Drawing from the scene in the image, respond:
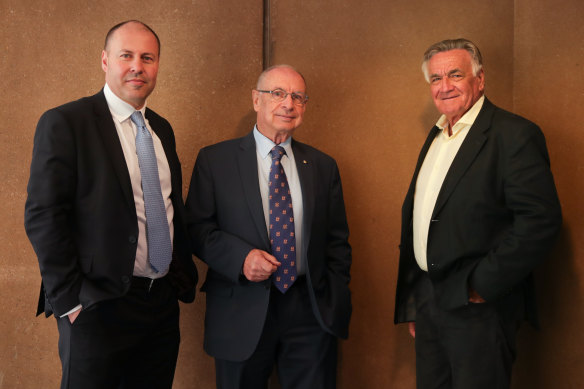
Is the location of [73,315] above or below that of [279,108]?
below

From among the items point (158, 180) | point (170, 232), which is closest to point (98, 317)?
point (170, 232)

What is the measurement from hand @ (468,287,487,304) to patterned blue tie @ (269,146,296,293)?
76 centimetres

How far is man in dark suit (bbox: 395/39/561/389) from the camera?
198 centimetres

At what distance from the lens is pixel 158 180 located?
210 cm

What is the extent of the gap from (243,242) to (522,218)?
3.82 ft

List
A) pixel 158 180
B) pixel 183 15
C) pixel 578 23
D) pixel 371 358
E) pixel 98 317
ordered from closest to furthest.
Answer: pixel 98 317 → pixel 158 180 → pixel 578 23 → pixel 183 15 → pixel 371 358

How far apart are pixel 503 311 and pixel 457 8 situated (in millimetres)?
1758

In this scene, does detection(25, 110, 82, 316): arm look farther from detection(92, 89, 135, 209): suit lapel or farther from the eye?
the eye

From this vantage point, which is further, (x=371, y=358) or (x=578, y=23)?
(x=371, y=358)

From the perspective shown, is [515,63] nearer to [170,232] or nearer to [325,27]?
[325,27]

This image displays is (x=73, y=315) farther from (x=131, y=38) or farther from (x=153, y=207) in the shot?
(x=131, y=38)

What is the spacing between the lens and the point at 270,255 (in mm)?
2209

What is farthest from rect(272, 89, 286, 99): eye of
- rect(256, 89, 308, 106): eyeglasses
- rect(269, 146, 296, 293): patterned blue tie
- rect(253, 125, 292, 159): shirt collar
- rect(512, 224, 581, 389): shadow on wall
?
rect(512, 224, 581, 389): shadow on wall

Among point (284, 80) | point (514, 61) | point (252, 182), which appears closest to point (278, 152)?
point (252, 182)
